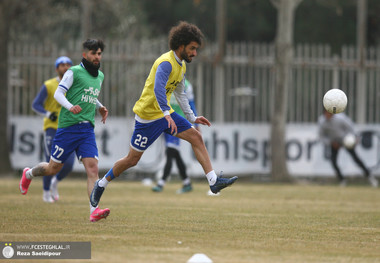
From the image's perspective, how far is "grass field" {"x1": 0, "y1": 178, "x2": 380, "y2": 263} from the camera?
6.75 m

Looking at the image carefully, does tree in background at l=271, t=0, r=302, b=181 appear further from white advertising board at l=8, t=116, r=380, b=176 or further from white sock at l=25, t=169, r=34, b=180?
white sock at l=25, t=169, r=34, b=180

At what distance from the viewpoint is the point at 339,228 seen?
29.5ft

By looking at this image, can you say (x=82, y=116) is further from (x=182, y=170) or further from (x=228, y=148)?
(x=228, y=148)

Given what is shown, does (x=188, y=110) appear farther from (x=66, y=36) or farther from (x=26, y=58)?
(x=66, y=36)

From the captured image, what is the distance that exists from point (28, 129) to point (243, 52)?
253 inches

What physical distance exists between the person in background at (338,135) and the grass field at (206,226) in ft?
16.6

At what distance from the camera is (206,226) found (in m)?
8.76

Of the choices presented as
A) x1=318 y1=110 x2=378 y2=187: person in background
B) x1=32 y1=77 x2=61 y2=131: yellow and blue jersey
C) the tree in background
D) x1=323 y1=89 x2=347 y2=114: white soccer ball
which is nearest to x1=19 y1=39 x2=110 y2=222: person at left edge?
x1=32 y1=77 x2=61 y2=131: yellow and blue jersey

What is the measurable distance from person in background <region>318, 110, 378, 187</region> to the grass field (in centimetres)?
507

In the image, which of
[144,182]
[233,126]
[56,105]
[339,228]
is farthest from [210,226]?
[233,126]

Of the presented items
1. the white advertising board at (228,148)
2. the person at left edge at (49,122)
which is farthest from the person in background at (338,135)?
the person at left edge at (49,122)

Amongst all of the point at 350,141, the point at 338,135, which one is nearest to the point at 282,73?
the point at 338,135

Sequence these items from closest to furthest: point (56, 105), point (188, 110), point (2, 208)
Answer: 1. point (188, 110)
2. point (2, 208)
3. point (56, 105)

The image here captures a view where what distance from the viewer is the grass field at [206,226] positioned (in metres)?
6.75
